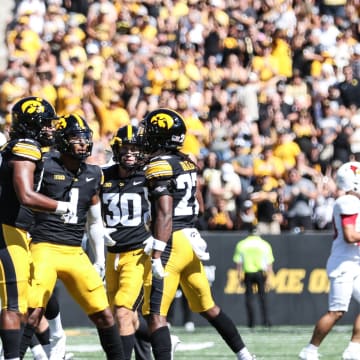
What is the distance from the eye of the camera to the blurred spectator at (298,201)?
1659 cm

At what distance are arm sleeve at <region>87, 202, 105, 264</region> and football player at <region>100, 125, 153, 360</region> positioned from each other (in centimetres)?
28

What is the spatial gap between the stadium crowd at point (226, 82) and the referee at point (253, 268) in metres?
0.33

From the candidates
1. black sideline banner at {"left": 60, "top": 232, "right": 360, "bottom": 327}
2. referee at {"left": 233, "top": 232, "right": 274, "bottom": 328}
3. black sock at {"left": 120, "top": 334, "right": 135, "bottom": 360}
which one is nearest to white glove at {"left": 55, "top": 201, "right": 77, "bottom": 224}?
black sock at {"left": 120, "top": 334, "right": 135, "bottom": 360}

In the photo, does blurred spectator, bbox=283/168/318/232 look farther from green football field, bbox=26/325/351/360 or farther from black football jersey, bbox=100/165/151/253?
black football jersey, bbox=100/165/151/253

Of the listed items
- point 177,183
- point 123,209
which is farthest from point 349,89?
point 177,183

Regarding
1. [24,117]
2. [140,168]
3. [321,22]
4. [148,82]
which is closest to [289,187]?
[148,82]

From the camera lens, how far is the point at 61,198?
8.80 metres

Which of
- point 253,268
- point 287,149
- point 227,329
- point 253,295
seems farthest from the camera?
point 287,149

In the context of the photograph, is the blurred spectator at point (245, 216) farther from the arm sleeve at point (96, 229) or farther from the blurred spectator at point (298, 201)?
the arm sleeve at point (96, 229)

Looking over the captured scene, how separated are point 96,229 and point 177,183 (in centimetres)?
72

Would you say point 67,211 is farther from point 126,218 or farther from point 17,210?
point 126,218

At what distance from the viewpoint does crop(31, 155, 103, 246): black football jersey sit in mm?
8773

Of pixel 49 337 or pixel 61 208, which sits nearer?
pixel 61 208

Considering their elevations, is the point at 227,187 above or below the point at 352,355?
above
